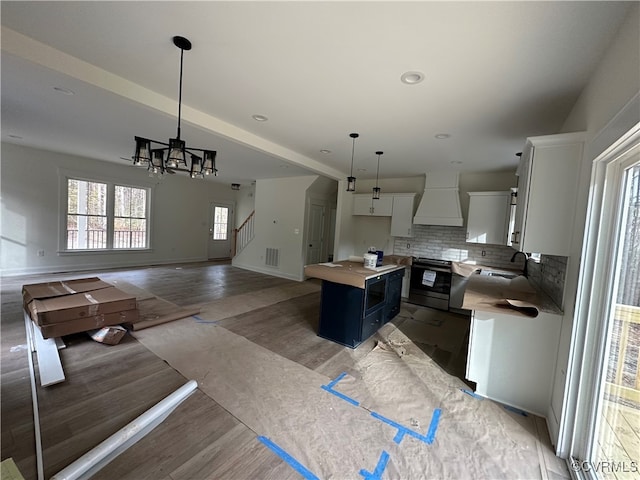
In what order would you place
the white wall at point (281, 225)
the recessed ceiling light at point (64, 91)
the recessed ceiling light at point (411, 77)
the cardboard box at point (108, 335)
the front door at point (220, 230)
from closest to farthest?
1. the recessed ceiling light at point (411, 77)
2. the recessed ceiling light at point (64, 91)
3. the cardboard box at point (108, 335)
4. the white wall at point (281, 225)
5. the front door at point (220, 230)

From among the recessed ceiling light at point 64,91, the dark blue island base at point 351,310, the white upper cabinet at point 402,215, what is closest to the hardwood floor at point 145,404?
the dark blue island base at point 351,310

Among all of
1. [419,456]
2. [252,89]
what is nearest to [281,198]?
[252,89]

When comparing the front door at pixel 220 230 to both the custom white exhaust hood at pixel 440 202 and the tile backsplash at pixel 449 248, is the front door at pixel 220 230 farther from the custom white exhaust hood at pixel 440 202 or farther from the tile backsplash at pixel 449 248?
the custom white exhaust hood at pixel 440 202

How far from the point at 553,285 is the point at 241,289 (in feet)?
16.2

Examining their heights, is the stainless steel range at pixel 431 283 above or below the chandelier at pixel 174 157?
below

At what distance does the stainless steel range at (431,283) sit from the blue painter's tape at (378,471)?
3.56 m

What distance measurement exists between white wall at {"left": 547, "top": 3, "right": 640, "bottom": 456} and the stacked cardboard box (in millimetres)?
4231

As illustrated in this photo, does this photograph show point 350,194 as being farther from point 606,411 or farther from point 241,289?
point 606,411

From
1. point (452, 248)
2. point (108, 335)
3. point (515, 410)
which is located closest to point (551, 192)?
point (515, 410)

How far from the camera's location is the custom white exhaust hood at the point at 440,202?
16.2 ft

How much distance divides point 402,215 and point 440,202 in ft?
2.51

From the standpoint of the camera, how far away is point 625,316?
140 centimetres

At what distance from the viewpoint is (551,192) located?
2.02m

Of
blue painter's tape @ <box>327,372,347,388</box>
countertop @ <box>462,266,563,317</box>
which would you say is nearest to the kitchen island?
blue painter's tape @ <box>327,372,347,388</box>
